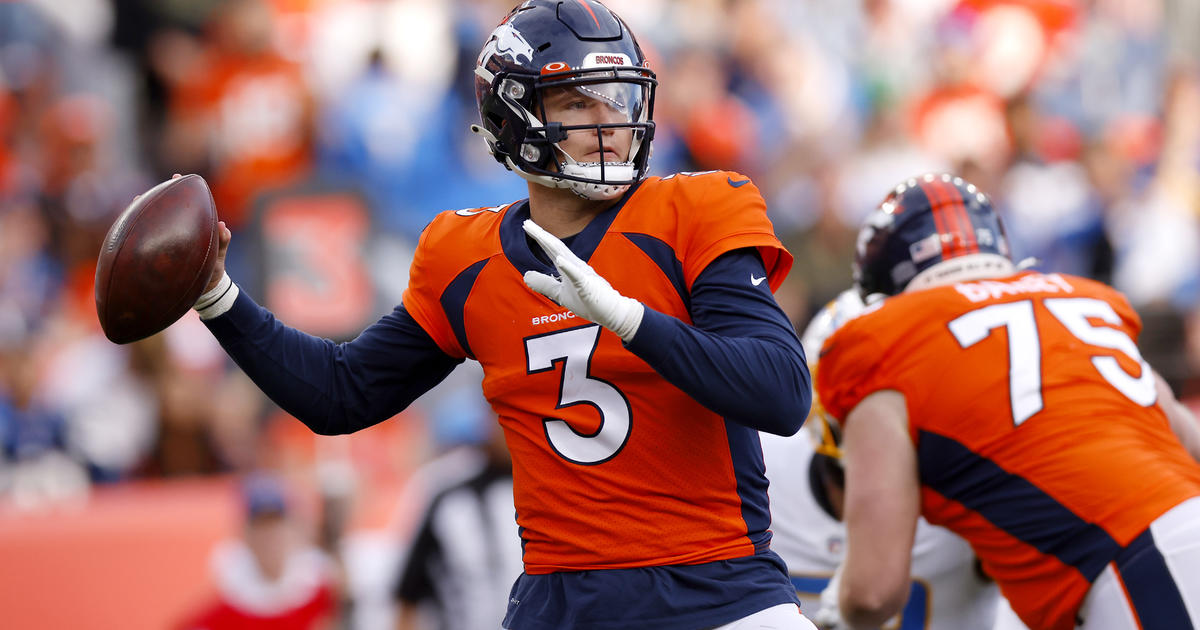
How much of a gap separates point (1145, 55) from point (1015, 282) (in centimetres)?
950

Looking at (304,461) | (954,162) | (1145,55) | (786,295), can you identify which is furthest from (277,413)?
(1145,55)

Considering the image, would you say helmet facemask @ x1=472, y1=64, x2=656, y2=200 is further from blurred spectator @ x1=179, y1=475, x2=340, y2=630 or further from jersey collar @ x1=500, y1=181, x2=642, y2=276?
blurred spectator @ x1=179, y1=475, x2=340, y2=630

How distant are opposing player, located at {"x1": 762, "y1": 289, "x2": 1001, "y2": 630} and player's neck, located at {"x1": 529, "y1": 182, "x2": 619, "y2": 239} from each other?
124 centimetres

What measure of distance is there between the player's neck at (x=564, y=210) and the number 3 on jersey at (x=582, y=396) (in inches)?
9.5

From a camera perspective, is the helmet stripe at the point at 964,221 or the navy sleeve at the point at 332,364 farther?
the helmet stripe at the point at 964,221

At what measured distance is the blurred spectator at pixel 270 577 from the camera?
5.93m

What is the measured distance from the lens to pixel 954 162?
9719 mm

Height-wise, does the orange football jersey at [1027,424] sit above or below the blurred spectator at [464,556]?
above

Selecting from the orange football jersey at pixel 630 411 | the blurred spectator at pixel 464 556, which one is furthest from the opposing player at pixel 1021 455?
the blurred spectator at pixel 464 556

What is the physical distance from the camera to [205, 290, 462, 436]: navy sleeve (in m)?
2.84

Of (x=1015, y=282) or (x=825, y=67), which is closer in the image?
(x=1015, y=282)

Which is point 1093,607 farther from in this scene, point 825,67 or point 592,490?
point 825,67

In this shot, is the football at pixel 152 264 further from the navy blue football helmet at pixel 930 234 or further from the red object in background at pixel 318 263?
the red object in background at pixel 318 263

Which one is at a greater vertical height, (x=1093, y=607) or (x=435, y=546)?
(x=1093, y=607)
